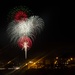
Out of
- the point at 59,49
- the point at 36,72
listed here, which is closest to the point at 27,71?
the point at 36,72

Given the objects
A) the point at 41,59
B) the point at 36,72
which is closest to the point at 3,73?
the point at 36,72

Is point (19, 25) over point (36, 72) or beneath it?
over

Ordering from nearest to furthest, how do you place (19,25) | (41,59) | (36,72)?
1. (36,72)
2. (19,25)
3. (41,59)

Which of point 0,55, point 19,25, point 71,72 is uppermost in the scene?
point 0,55

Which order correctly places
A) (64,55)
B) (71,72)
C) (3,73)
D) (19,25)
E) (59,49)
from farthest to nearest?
(59,49)
(64,55)
(19,25)
(3,73)
(71,72)

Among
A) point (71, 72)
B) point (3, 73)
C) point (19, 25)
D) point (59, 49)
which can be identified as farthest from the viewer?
point (59, 49)

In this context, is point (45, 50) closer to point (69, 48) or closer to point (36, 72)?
point (69, 48)

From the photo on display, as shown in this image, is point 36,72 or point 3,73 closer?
point 36,72

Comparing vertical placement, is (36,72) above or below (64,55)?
below

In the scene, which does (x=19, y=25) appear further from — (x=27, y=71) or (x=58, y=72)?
(x=58, y=72)
